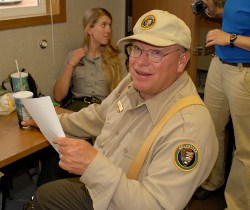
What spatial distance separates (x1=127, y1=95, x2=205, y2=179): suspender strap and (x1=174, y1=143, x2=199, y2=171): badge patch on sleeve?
0.37ft

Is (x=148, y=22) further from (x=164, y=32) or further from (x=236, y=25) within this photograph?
(x=236, y=25)

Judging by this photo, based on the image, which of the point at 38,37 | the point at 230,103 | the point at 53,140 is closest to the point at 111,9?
the point at 38,37

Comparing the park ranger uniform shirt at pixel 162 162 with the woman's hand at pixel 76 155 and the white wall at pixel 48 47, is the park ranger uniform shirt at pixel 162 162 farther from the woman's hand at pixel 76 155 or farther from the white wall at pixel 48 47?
the white wall at pixel 48 47

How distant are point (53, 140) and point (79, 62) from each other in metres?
1.29

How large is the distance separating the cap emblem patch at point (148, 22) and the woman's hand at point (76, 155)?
17.9 inches

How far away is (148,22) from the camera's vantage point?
3.92ft

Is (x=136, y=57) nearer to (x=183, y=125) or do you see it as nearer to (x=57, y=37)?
(x=183, y=125)

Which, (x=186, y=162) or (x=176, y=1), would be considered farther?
(x=176, y=1)

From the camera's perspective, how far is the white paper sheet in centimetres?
116

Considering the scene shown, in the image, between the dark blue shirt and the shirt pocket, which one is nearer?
the dark blue shirt

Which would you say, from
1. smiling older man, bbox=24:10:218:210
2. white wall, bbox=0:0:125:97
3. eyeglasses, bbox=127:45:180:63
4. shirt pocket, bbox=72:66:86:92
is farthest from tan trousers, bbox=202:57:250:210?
white wall, bbox=0:0:125:97

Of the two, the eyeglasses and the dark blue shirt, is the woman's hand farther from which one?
the dark blue shirt

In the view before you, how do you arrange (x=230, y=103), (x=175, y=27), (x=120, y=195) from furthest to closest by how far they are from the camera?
(x=230, y=103)
(x=175, y=27)
(x=120, y=195)

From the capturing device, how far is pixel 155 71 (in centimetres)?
119
